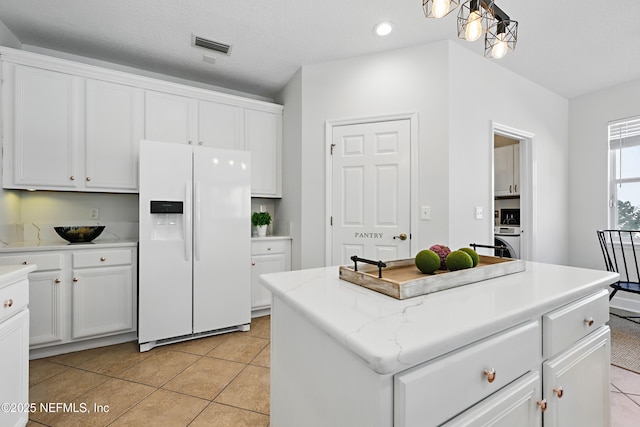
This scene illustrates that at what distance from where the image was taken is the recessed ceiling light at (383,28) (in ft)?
8.00

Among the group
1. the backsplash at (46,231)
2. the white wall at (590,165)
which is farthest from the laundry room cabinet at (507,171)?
the backsplash at (46,231)

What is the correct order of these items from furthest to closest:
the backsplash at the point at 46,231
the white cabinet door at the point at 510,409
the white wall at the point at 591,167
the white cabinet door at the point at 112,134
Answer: the white wall at the point at 591,167 < the white cabinet door at the point at 112,134 < the backsplash at the point at 46,231 < the white cabinet door at the point at 510,409

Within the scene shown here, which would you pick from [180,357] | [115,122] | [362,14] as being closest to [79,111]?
[115,122]

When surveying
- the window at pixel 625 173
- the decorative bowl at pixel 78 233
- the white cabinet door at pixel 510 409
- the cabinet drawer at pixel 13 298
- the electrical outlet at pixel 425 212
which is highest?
the window at pixel 625 173

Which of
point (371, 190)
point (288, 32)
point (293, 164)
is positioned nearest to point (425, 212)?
point (371, 190)

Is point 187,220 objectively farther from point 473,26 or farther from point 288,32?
point 473,26

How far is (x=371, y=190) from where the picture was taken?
2.89m

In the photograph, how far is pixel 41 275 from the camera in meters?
2.21

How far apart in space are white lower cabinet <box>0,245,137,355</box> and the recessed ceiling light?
290 cm

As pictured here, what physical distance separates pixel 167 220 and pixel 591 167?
16.9 ft

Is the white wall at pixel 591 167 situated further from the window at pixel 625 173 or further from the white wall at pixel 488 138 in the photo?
the white wall at pixel 488 138

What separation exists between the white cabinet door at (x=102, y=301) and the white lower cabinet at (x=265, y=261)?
112cm

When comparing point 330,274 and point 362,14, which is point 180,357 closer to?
point 330,274

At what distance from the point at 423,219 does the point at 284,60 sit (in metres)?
2.20
